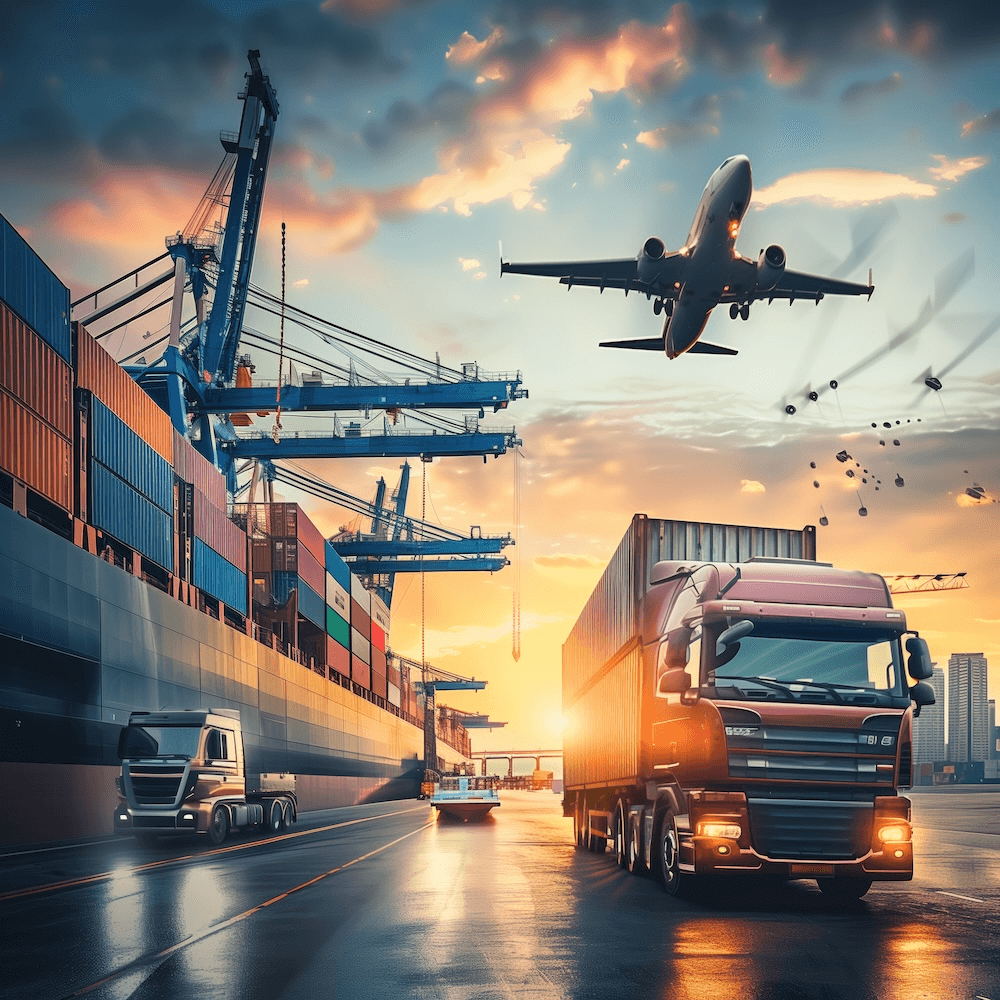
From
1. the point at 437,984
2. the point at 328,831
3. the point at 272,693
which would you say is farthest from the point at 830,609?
the point at 272,693

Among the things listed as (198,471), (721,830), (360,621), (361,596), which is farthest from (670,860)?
(361,596)

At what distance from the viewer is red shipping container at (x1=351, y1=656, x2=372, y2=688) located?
277 feet

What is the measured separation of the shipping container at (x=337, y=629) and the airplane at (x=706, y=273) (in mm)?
39345

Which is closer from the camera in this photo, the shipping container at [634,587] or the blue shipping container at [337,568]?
the shipping container at [634,587]

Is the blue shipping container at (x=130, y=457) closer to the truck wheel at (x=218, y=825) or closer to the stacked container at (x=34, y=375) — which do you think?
the stacked container at (x=34, y=375)

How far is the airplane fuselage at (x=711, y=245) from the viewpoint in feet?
87.8

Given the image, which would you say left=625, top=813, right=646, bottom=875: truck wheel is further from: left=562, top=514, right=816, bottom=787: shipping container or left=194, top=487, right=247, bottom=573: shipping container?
left=194, top=487, right=247, bottom=573: shipping container

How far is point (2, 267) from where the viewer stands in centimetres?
2923

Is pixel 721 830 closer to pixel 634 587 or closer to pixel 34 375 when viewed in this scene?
pixel 634 587

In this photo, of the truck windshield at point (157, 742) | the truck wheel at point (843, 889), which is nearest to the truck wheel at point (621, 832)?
the truck wheel at point (843, 889)

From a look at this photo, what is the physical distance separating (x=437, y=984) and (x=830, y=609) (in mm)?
6559

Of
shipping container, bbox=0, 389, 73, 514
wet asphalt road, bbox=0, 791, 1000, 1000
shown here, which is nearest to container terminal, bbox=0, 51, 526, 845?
shipping container, bbox=0, 389, 73, 514

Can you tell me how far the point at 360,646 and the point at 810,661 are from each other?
75627 mm

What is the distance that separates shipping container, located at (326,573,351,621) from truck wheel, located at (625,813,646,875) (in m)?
55.5
